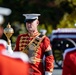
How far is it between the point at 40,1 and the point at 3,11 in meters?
23.5

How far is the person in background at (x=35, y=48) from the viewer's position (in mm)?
7227

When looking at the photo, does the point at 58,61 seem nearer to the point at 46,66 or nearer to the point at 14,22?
the point at 46,66

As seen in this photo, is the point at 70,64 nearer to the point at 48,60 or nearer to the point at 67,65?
the point at 67,65

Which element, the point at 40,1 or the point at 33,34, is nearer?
the point at 33,34

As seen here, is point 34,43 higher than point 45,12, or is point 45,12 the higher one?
point 45,12

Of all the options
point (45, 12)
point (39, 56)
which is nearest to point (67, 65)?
point (39, 56)

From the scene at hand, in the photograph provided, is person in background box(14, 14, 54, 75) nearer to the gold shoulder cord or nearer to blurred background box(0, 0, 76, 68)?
the gold shoulder cord

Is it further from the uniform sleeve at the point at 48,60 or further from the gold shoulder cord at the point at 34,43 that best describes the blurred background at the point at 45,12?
the uniform sleeve at the point at 48,60

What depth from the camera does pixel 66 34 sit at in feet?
53.1

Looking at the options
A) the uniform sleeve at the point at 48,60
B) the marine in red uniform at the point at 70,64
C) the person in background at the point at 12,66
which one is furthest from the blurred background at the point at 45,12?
the person in background at the point at 12,66

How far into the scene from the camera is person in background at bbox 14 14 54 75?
7227 mm

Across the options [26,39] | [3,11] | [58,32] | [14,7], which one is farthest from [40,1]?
[3,11]

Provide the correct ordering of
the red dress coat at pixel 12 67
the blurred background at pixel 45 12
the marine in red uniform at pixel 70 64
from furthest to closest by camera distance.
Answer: the blurred background at pixel 45 12 → the marine in red uniform at pixel 70 64 → the red dress coat at pixel 12 67

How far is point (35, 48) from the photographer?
739 centimetres
